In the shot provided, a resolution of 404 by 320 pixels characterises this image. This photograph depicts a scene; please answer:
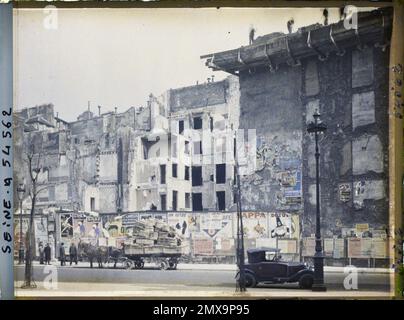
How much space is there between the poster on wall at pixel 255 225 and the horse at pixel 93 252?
5.73 ft

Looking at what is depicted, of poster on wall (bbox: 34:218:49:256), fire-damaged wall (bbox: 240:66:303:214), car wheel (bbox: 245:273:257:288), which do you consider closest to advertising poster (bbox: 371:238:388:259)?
fire-damaged wall (bbox: 240:66:303:214)

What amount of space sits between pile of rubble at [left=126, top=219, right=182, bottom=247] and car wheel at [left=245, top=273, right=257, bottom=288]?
0.99 metres

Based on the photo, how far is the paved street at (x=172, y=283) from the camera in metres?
8.32

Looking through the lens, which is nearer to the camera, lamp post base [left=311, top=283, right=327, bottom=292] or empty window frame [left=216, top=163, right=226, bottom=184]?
lamp post base [left=311, top=283, right=327, bottom=292]

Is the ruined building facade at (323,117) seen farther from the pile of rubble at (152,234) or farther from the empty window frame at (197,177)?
the pile of rubble at (152,234)

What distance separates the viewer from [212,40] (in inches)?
326

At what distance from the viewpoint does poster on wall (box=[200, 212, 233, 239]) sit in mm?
8445

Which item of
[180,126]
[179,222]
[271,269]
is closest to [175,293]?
[179,222]

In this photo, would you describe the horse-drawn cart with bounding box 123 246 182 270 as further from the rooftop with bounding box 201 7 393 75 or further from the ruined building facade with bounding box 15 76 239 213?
the rooftop with bounding box 201 7 393 75

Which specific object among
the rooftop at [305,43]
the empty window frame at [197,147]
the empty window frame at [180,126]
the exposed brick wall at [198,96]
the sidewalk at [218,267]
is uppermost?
the rooftop at [305,43]

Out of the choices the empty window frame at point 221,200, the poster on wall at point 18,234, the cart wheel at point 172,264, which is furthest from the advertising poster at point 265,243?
the poster on wall at point 18,234
